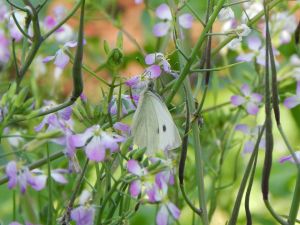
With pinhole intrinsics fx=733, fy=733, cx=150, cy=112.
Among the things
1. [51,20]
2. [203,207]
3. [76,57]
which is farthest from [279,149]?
[76,57]

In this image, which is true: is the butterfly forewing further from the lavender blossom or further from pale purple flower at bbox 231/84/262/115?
pale purple flower at bbox 231/84/262/115

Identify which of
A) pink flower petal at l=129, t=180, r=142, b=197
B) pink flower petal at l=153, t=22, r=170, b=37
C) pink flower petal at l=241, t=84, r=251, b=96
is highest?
pink flower petal at l=153, t=22, r=170, b=37

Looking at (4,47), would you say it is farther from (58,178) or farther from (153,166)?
(153,166)

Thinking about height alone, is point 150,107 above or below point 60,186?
above

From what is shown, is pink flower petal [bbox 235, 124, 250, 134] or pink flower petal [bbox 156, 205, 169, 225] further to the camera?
pink flower petal [bbox 235, 124, 250, 134]

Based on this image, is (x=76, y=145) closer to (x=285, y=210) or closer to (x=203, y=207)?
(x=203, y=207)

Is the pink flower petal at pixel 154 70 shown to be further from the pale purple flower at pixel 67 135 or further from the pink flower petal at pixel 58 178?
the pink flower petal at pixel 58 178

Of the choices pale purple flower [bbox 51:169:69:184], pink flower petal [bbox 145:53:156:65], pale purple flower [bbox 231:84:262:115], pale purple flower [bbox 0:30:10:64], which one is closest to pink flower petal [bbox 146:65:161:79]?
pink flower petal [bbox 145:53:156:65]
